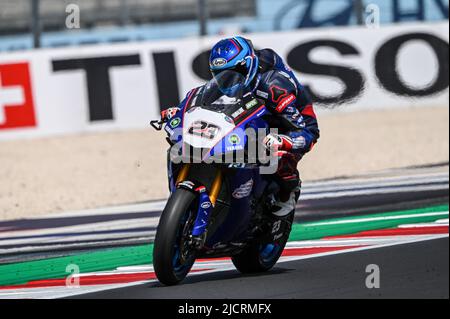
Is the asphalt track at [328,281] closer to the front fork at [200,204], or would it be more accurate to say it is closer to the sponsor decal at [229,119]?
the front fork at [200,204]

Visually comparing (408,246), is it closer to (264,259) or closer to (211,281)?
(264,259)

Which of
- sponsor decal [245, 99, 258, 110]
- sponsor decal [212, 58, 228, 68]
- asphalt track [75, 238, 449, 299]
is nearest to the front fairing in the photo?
sponsor decal [245, 99, 258, 110]

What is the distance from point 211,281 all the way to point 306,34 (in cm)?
1068

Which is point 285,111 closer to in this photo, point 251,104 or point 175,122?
point 251,104

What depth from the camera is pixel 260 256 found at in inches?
273

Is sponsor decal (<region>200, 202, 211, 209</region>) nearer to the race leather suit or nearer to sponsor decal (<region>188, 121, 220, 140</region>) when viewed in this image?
sponsor decal (<region>188, 121, 220, 140</region>)

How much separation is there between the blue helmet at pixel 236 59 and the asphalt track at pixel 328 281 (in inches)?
45.3

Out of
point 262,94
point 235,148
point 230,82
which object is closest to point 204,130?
point 235,148

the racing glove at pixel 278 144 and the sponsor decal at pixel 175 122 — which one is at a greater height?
the sponsor decal at pixel 175 122

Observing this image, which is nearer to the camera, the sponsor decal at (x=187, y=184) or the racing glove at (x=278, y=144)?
the sponsor decal at (x=187, y=184)

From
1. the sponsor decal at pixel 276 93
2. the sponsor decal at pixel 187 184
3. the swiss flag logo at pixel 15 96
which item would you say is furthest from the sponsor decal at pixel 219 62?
the swiss flag logo at pixel 15 96

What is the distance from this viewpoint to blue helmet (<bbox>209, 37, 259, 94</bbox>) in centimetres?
634

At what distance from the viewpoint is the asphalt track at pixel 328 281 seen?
20.2ft

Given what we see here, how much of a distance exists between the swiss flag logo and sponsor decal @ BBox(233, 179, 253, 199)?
9334mm
